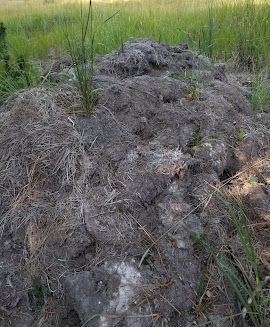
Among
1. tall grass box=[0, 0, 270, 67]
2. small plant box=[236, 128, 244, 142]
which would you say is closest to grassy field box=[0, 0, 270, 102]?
tall grass box=[0, 0, 270, 67]

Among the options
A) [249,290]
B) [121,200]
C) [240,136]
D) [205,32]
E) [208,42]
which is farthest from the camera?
[205,32]

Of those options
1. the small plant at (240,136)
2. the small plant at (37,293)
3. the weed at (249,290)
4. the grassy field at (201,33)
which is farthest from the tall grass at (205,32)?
the small plant at (37,293)

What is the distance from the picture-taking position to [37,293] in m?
1.57

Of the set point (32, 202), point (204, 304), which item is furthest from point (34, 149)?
point (204, 304)

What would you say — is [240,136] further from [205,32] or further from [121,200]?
[205,32]

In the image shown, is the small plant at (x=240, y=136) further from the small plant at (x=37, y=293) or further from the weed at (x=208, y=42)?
the small plant at (x=37, y=293)

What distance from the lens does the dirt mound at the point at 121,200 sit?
1.51 meters

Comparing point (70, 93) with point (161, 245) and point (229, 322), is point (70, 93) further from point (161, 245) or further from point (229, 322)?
point (229, 322)

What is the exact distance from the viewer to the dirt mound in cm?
151

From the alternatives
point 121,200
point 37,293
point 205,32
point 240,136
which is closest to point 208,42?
point 205,32

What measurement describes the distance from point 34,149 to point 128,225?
83cm

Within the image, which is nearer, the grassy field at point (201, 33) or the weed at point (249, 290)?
the weed at point (249, 290)

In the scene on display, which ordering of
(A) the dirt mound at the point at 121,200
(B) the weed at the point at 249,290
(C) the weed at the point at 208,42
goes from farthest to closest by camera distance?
(C) the weed at the point at 208,42 < (A) the dirt mound at the point at 121,200 < (B) the weed at the point at 249,290

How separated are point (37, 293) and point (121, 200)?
701mm
